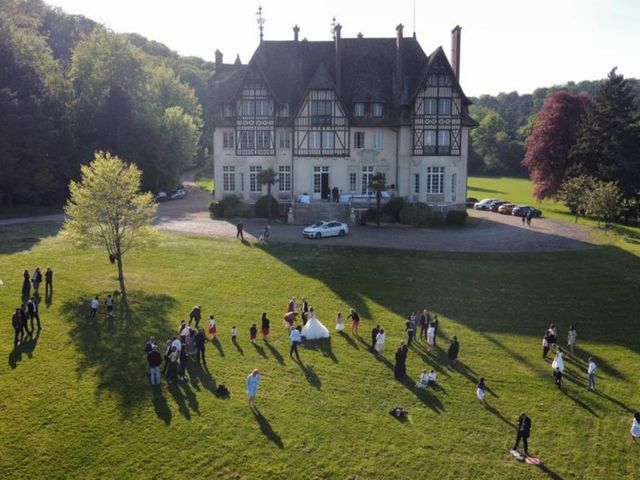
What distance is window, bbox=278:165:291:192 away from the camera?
57281mm

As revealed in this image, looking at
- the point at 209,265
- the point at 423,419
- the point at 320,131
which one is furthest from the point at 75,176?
the point at 423,419

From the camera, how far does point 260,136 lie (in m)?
56.7

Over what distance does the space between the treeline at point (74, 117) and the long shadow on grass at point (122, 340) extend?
31.8 m

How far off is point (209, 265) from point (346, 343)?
1399 cm

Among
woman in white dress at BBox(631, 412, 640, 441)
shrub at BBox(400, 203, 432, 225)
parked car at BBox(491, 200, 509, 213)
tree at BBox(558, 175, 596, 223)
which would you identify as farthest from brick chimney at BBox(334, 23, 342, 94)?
woman in white dress at BBox(631, 412, 640, 441)

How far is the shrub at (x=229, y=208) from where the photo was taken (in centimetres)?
5491

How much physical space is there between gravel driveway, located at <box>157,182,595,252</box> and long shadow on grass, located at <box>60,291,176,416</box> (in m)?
15.6

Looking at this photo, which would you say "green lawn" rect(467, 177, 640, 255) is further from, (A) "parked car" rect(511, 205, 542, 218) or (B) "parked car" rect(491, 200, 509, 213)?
(B) "parked car" rect(491, 200, 509, 213)

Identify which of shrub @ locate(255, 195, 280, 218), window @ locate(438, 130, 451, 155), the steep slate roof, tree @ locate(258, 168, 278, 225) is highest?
the steep slate roof

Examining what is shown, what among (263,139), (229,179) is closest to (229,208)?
(229,179)

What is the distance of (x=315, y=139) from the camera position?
56250 mm

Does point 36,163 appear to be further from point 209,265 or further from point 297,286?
point 297,286

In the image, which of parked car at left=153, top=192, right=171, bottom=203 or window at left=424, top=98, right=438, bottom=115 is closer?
window at left=424, top=98, right=438, bottom=115

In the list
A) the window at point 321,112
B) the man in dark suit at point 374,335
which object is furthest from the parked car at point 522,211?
the man in dark suit at point 374,335
